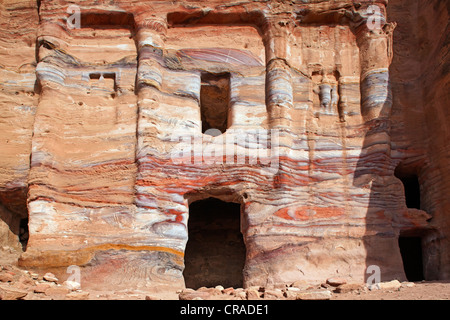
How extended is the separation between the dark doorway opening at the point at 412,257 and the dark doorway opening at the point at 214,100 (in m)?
4.87

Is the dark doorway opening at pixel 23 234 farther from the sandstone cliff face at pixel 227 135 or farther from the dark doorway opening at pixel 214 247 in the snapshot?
the dark doorway opening at pixel 214 247

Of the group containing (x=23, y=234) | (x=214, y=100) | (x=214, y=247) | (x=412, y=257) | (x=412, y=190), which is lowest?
(x=412, y=257)

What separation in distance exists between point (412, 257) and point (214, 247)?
4.41 meters

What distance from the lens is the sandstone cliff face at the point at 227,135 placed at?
32.9 ft

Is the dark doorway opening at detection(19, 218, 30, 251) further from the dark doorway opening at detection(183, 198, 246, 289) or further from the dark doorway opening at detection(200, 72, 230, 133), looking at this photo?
the dark doorway opening at detection(200, 72, 230, 133)

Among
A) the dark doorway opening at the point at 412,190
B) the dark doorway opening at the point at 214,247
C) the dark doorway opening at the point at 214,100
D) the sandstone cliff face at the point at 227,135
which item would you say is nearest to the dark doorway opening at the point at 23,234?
the sandstone cliff face at the point at 227,135

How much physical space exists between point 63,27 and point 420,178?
8285 millimetres

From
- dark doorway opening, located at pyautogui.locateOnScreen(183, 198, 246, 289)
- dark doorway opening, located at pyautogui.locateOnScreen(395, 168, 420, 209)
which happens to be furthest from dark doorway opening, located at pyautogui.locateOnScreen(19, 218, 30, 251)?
dark doorway opening, located at pyautogui.locateOnScreen(395, 168, 420, 209)

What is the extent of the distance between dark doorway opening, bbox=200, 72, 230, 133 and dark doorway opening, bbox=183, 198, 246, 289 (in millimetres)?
1934

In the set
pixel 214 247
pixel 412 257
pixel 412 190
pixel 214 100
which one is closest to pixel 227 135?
pixel 214 100

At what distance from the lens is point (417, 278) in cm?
1148

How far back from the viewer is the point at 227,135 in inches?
434

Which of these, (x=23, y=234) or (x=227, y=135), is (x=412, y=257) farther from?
(x=23, y=234)

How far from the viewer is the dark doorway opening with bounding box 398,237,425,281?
1156 centimetres
